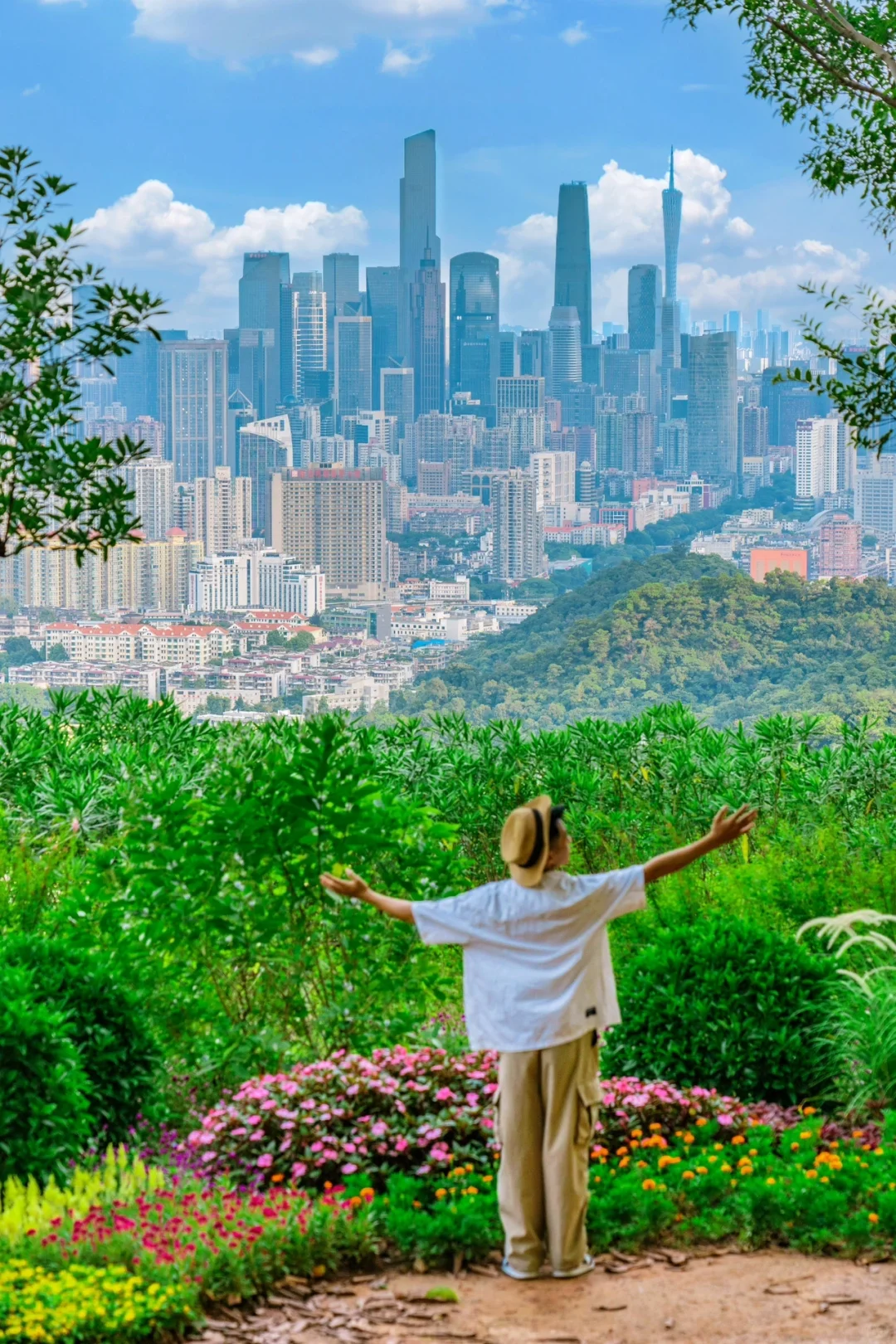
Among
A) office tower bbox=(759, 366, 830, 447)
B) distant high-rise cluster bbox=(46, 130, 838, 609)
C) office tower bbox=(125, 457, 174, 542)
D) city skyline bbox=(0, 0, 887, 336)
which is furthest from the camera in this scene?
city skyline bbox=(0, 0, 887, 336)

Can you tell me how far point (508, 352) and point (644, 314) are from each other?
3.89m

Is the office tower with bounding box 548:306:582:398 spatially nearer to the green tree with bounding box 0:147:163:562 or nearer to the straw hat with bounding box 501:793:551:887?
the green tree with bounding box 0:147:163:562

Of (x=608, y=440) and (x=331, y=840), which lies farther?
(x=608, y=440)

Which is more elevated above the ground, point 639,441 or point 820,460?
point 639,441

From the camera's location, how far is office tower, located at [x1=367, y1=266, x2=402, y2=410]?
41.9 m

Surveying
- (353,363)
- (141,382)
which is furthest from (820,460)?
(141,382)

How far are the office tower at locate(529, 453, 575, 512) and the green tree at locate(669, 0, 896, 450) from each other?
30.4m

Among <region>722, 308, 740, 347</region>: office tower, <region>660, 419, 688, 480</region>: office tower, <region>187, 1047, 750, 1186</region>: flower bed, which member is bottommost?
<region>187, 1047, 750, 1186</region>: flower bed

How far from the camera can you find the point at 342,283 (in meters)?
43.0

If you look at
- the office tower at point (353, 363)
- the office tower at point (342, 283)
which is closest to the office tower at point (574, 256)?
the office tower at point (353, 363)

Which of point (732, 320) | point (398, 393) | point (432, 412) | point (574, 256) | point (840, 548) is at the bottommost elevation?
point (840, 548)

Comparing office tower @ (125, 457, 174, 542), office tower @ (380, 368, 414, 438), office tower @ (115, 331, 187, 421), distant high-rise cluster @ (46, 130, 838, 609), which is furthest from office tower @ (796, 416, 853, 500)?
office tower @ (115, 331, 187, 421)

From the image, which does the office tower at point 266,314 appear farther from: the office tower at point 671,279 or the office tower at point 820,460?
the office tower at point 820,460

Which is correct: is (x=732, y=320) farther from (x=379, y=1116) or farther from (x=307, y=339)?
(x=379, y=1116)
